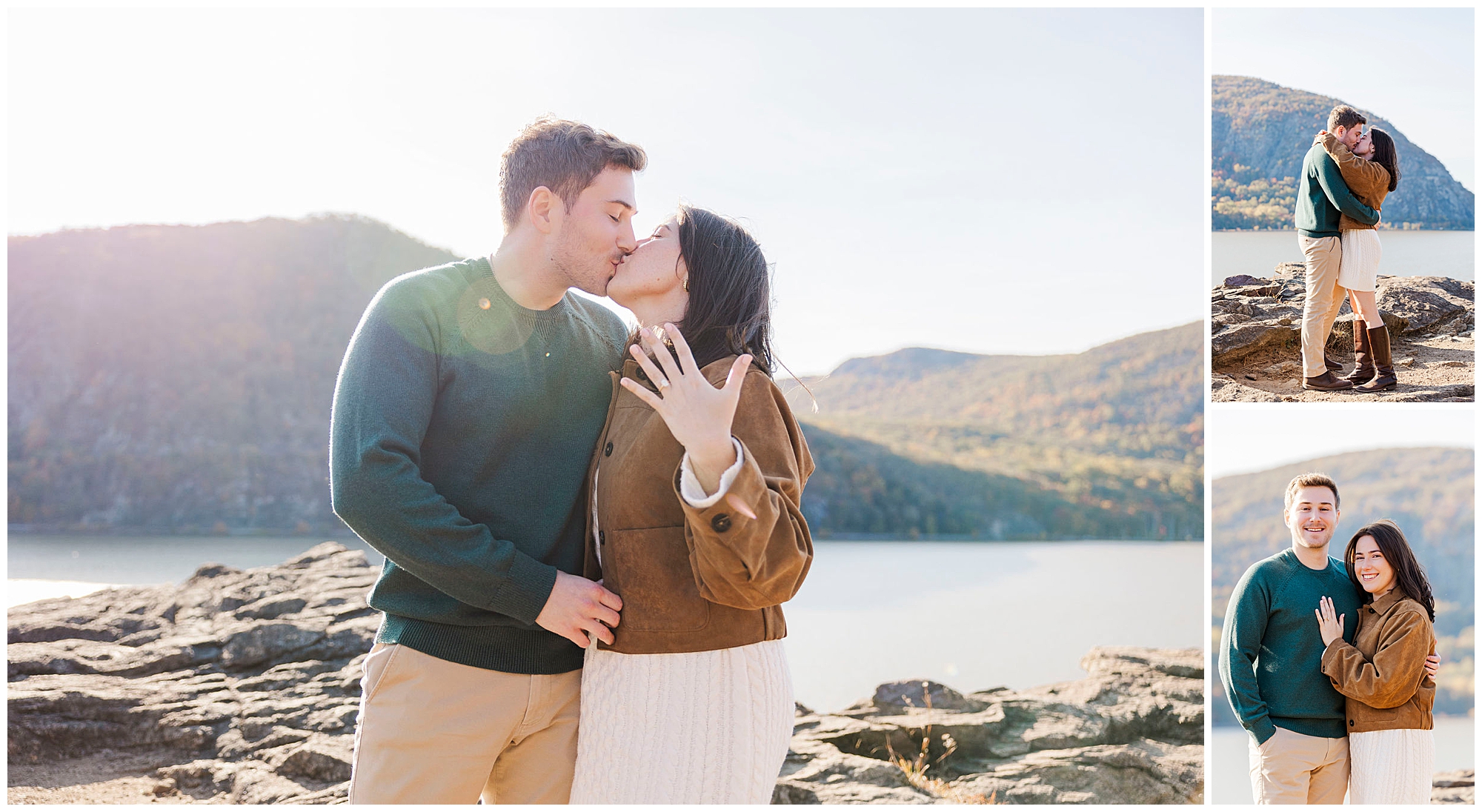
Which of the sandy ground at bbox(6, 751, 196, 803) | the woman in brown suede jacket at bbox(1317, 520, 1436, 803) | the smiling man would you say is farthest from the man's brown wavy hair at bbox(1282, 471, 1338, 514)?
the sandy ground at bbox(6, 751, 196, 803)

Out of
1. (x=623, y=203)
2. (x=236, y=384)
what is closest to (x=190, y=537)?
(x=236, y=384)

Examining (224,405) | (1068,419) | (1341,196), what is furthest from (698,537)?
(1068,419)

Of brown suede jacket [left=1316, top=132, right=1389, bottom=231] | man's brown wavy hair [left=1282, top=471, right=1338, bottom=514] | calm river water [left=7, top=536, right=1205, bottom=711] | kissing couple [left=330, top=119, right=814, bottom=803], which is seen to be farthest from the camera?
calm river water [left=7, top=536, right=1205, bottom=711]

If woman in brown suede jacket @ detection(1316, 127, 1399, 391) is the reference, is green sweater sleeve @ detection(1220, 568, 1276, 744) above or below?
below

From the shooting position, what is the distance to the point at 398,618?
1893mm

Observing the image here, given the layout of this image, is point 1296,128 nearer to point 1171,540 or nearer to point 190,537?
point 190,537

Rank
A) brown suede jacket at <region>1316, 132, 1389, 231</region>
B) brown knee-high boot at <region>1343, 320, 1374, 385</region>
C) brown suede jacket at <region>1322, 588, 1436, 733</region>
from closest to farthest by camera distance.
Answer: brown suede jacket at <region>1322, 588, 1436, 733</region>, brown suede jacket at <region>1316, 132, 1389, 231</region>, brown knee-high boot at <region>1343, 320, 1374, 385</region>

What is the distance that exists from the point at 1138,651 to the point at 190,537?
21.9 m

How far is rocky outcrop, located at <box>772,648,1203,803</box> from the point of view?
3.76m

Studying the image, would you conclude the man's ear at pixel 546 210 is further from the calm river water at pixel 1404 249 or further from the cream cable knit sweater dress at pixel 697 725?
the calm river water at pixel 1404 249

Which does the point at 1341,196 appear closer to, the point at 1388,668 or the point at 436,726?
the point at 1388,668

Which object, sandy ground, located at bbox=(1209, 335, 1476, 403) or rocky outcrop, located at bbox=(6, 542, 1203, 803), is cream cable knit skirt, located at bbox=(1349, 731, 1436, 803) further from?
sandy ground, located at bbox=(1209, 335, 1476, 403)

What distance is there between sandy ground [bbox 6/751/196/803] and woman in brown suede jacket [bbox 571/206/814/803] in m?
2.93

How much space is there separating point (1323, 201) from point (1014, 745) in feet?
9.14
